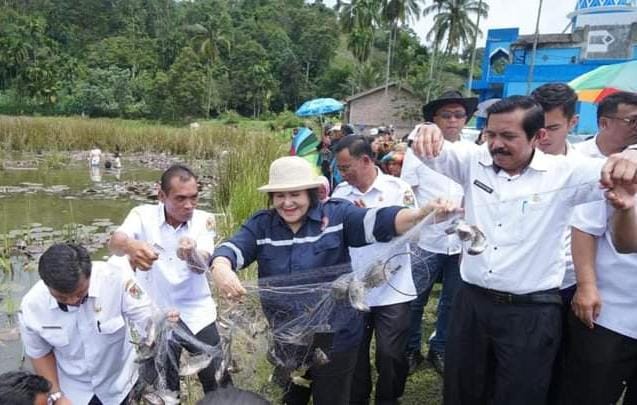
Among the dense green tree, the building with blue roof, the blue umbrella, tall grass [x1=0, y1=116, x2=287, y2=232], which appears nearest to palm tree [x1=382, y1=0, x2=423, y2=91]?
the dense green tree

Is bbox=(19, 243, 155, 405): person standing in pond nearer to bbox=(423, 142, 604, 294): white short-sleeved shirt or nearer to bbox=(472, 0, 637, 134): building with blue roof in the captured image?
bbox=(423, 142, 604, 294): white short-sleeved shirt

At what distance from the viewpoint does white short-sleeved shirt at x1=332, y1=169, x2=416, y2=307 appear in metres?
2.68

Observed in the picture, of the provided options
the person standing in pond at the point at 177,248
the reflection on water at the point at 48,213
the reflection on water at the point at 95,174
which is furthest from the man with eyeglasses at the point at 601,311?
the reflection on water at the point at 95,174

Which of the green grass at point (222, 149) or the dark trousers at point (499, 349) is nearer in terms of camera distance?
the dark trousers at point (499, 349)

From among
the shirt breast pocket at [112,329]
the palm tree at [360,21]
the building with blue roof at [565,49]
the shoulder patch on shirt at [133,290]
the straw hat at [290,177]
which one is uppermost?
the palm tree at [360,21]

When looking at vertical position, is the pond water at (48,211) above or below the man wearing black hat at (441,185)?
below

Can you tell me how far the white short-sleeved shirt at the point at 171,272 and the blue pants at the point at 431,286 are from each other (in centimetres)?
127

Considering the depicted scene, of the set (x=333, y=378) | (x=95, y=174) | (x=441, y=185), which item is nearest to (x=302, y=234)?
(x=333, y=378)

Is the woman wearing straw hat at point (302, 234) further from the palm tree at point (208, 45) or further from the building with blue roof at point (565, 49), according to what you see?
the palm tree at point (208, 45)

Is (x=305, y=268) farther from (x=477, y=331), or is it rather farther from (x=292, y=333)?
(x=477, y=331)

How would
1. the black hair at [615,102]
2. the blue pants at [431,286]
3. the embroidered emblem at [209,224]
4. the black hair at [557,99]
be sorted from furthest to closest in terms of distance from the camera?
the blue pants at [431,286], the embroidered emblem at [209,224], the black hair at [557,99], the black hair at [615,102]

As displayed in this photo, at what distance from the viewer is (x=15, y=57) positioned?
43.1 metres

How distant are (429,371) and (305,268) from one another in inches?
75.2

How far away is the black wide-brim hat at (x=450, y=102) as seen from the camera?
3301 millimetres
